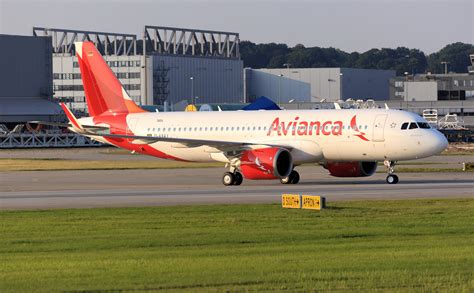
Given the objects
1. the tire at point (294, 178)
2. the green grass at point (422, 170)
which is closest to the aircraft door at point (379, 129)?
the tire at point (294, 178)

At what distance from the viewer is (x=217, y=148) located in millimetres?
51844

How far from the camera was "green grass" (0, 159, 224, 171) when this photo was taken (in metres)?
66.3

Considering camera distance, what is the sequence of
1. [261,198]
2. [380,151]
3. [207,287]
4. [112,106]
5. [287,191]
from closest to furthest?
1. [207,287]
2. [261,198]
3. [287,191]
4. [380,151]
5. [112,106]

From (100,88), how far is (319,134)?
14037 millimetres

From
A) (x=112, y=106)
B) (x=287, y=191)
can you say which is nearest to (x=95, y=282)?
(x=287, y=191)

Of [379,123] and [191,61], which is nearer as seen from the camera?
[379,123]

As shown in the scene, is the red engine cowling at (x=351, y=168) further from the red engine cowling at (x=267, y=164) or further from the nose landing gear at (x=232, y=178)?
the nose landing gear at (x=232, y=178)

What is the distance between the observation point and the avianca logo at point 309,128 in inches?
1929

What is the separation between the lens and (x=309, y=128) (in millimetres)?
49938

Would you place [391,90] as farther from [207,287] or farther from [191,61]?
[207,287]

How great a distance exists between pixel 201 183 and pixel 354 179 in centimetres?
762

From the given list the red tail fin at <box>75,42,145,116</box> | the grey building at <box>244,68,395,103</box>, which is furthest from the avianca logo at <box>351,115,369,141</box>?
the grey building at <box>244,68,395,103</box>

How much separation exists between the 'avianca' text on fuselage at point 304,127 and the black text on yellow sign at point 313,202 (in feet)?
48.1

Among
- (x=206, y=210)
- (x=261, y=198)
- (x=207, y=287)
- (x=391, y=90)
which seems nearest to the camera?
(x=207, y=287)
